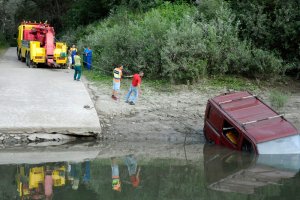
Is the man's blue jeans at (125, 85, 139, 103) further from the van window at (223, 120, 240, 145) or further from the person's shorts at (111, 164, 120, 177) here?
the person's shorts at (111, 164, 120, 177)

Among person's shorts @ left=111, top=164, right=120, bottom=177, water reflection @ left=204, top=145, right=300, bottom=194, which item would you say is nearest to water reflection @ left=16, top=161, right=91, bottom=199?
person's shorts @ left=111, top=164, right=120, bottom=177

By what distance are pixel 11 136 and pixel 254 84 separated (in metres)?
11.8

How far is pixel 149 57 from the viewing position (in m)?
22.7

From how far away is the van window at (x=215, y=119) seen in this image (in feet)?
50.3

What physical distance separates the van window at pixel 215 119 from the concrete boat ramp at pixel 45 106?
377 cm

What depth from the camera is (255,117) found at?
1479 centimetres

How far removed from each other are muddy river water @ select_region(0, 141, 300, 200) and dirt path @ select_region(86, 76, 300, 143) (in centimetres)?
88

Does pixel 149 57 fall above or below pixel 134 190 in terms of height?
above

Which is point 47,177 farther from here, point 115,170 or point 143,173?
point 143,173

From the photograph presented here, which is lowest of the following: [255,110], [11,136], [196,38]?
[11,136]

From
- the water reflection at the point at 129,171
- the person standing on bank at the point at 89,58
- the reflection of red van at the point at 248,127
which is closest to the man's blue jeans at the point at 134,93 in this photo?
the reflection of red van at the point at 248,127

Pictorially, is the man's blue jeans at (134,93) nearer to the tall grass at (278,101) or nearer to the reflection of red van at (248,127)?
the reflection of red van at (248,127)

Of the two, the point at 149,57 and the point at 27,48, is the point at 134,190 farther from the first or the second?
the point at 27,48

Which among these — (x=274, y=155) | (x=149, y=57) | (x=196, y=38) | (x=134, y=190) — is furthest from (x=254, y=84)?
(x=134, y=190)
